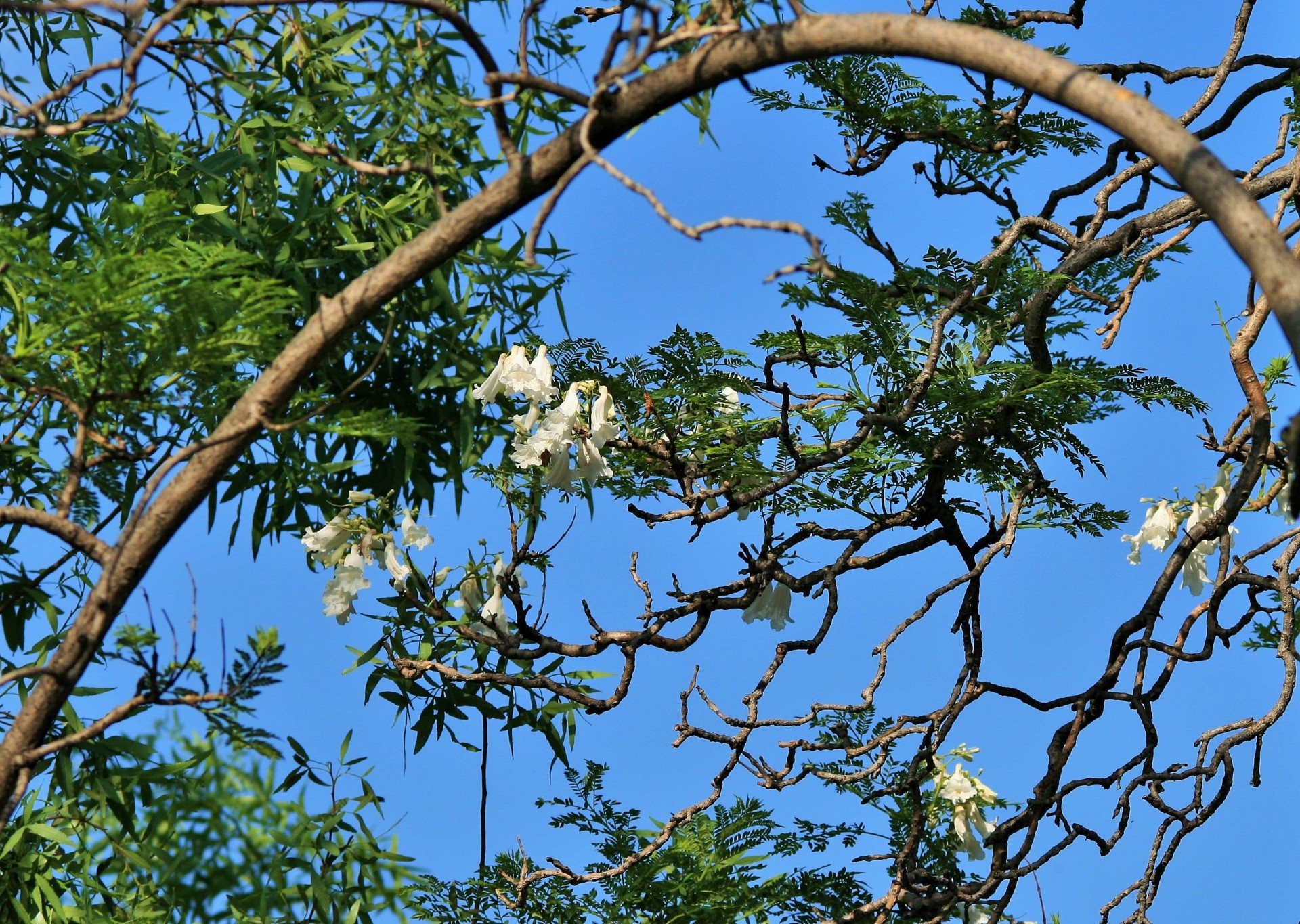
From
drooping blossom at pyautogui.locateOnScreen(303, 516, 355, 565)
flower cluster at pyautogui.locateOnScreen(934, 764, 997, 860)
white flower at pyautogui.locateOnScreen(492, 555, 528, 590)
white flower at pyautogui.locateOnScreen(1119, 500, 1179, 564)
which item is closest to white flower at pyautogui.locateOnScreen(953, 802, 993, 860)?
flower cluster at pyautogui.locateOnScreen(934, 764, 997, 860)

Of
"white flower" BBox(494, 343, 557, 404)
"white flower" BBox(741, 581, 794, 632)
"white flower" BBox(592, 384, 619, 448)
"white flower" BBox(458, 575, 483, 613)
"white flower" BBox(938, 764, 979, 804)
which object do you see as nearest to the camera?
"white flower" BBox(592, 384, 619, 448)

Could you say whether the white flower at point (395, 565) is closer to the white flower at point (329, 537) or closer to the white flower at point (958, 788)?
the white flower at point (329, 537)

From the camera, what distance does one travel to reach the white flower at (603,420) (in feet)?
8.14

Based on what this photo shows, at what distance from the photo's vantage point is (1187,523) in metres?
2.80

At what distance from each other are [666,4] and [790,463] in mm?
978

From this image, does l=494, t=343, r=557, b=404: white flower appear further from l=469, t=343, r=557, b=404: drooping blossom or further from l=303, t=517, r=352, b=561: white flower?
l=303, t=517, r=352, b=561: white flower

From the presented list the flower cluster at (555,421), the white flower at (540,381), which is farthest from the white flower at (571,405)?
the white flower at (540,381)

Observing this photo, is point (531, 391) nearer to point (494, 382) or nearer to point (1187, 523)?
point (494, 382)

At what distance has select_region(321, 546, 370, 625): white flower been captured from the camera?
258 cm

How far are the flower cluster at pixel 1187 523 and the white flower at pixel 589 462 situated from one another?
132 centimetres

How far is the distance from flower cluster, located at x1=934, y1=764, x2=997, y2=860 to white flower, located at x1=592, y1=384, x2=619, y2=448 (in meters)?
1.33

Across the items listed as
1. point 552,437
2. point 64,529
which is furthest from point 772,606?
point 64,529

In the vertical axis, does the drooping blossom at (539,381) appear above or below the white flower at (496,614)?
above

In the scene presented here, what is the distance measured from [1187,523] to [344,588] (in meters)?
1.93
